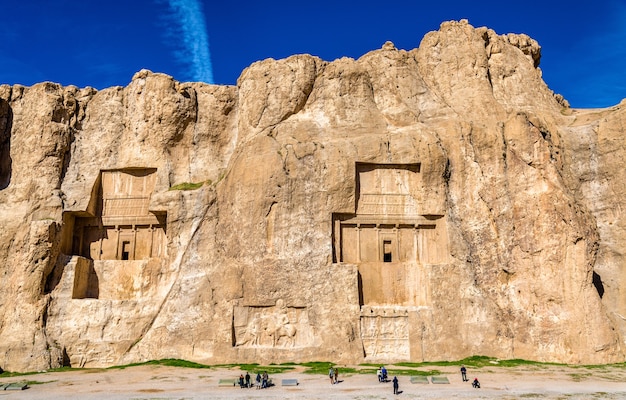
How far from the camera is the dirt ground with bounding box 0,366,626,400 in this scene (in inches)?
631

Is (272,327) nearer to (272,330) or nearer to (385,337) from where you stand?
(272,330)

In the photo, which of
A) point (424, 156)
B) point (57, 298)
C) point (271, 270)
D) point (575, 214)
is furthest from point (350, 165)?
point (57, 298)

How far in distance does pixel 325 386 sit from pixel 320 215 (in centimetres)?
783

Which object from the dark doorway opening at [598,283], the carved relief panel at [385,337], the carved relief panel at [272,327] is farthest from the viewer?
the dark doorway opening at [598,283]

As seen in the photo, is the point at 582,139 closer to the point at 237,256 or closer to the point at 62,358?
the point at 237,256

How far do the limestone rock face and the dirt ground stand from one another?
7.03ft

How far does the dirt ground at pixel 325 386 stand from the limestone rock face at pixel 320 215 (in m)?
2.14

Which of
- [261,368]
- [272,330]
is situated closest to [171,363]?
[261,368]

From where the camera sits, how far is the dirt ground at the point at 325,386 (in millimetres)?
16016

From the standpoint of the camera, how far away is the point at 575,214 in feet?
72.4

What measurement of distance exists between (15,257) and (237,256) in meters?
9.31

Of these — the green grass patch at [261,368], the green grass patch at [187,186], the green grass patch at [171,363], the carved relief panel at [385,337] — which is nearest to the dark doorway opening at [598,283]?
the carved relief panel at [385,337]

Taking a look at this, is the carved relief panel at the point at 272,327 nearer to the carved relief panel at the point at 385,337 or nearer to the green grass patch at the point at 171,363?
the green grass patch at the point at 171,363

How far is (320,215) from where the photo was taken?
23.5 meters
